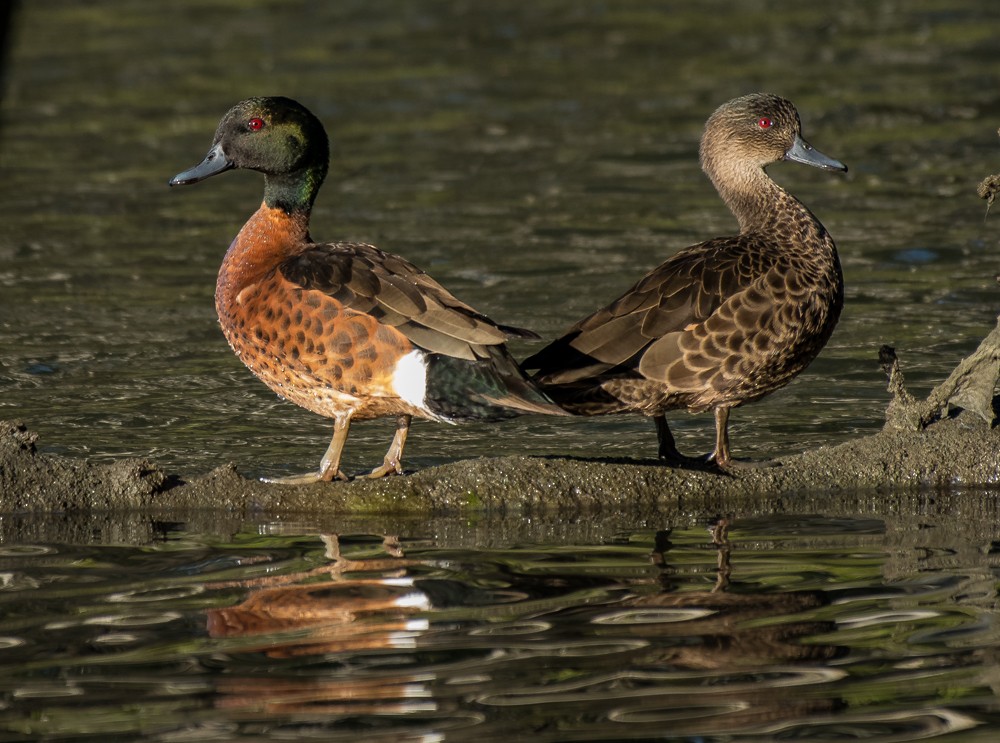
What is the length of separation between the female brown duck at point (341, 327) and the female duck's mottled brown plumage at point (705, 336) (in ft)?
1.65

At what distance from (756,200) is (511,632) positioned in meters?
3.52

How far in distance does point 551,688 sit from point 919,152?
10948 millimetres

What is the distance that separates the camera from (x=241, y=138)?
7.96 meters

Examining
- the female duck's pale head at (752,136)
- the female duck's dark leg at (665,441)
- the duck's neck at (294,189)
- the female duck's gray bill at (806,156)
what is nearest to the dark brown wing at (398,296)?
the duck's neck at (294,189)

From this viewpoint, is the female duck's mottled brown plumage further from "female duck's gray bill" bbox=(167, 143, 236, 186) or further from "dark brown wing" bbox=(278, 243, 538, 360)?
"female duck's gray bill" bbox=(167, 143, 236, 186)

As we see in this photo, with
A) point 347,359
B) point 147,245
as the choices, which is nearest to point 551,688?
point 347,359

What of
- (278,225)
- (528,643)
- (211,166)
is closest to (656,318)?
(278,225)

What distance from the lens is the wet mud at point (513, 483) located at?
22.9 feet

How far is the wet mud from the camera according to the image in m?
6.99

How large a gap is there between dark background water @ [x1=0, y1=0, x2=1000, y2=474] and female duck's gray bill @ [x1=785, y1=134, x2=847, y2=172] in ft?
4.08

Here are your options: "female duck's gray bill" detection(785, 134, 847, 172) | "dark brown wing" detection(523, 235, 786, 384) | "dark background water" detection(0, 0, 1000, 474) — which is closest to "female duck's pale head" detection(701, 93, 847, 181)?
"female duck's gray bill" detection(785, 134, 847, 172)

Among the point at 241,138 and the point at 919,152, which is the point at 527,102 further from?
the point at 241,138

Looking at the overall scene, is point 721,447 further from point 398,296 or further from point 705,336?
point 398,296

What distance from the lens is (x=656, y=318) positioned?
7461 millimetres
